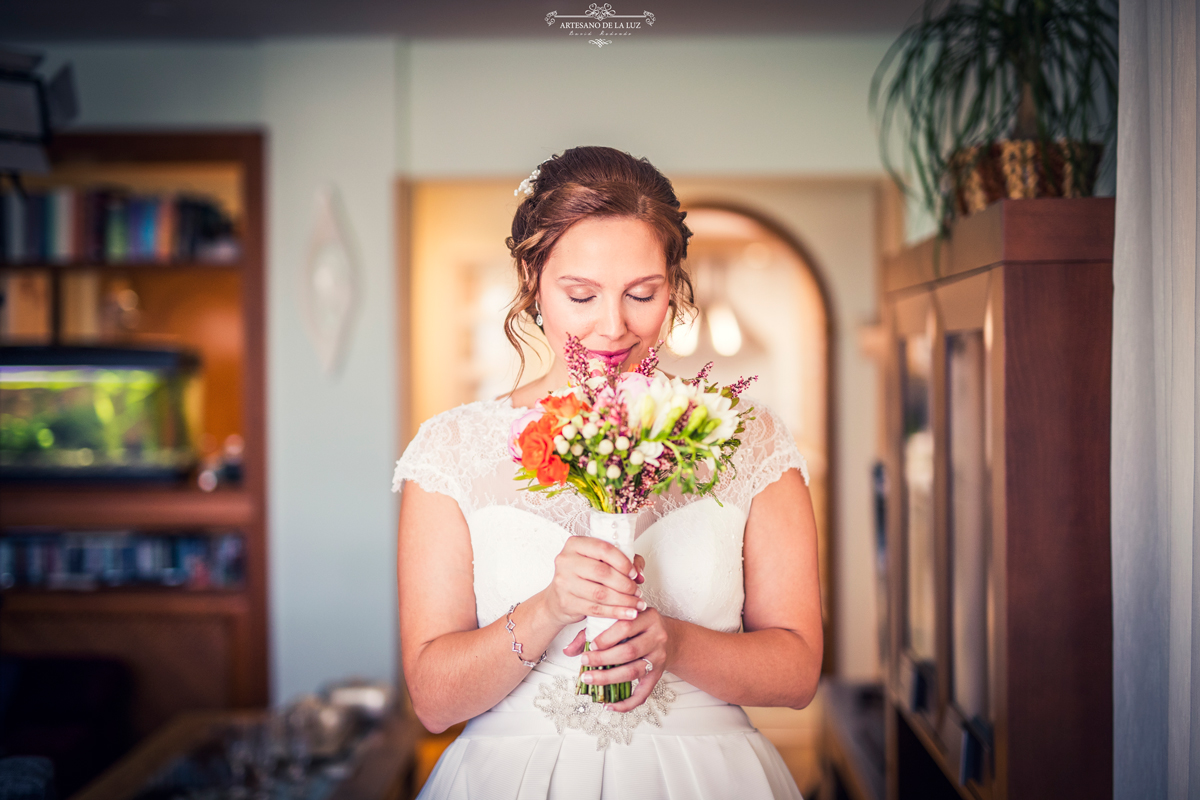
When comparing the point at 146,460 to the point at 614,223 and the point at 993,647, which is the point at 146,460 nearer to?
the point at 614,223

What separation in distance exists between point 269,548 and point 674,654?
2.69 m

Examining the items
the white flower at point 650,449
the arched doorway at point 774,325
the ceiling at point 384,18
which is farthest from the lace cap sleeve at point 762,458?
the arched doorway at point 774,325

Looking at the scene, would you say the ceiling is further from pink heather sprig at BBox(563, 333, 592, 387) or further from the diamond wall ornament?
pink heather sprig at BBox(563, 333, 592, 387)

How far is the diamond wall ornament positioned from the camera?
3139mm

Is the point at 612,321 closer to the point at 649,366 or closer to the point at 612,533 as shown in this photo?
the point at 649,366

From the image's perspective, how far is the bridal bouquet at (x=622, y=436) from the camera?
0.84 m

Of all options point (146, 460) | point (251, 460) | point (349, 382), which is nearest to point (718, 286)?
point (349, 382)

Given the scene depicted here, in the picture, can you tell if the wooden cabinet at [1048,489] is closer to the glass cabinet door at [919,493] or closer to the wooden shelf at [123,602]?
the glass cabinet door at [919,493]

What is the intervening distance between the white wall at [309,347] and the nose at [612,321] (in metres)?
2.33

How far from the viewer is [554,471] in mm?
862

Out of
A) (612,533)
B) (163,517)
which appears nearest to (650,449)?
(612,533)

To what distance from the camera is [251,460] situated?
3.19 m

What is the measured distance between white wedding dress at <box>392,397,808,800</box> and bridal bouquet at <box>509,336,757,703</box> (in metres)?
0.22

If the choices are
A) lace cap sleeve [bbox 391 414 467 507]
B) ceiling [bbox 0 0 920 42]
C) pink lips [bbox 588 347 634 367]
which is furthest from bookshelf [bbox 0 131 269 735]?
pink lips [bbox 588 347 634 367]
